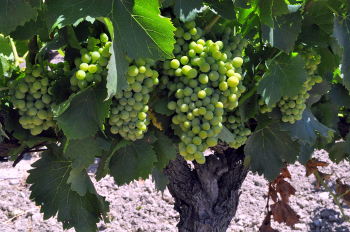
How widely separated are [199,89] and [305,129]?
0.49 m

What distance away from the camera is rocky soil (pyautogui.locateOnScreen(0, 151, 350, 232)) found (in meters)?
3.39

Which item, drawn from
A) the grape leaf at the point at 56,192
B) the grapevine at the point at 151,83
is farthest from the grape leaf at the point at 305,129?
the grape leaf at the point at 56,192

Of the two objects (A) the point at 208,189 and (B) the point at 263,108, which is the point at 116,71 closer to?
(B) the point at 263,108

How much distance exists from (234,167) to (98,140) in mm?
894

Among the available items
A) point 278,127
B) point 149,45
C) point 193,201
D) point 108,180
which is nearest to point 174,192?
point 193,201

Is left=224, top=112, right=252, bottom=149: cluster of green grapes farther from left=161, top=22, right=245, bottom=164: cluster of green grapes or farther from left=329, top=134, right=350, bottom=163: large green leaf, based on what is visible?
left=329, top=134, right=350, bottom=163: large green leaf

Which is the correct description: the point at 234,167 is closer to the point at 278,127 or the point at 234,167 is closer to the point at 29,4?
the point at 278,127

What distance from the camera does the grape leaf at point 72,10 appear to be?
100cm

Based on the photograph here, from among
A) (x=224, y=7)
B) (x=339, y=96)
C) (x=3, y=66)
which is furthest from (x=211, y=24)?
(x=339, y=96)

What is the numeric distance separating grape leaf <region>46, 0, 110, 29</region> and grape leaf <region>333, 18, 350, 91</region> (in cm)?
61

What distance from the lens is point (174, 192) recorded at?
80.8 inches

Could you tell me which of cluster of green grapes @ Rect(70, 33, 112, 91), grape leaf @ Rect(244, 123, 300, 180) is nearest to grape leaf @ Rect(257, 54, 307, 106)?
grape leaf @ Rect(244, 123, 300, 180)

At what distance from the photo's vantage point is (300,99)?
4.38ft

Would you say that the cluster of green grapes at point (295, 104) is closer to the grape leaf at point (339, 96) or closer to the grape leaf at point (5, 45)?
the grape leaf at point (339, 96)
